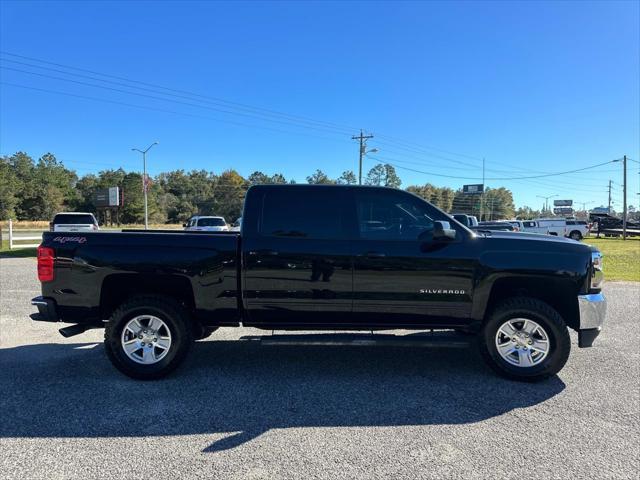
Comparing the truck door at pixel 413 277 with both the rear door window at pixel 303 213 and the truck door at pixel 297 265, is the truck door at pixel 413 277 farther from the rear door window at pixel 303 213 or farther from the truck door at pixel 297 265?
the rear door window at pixel 303 213

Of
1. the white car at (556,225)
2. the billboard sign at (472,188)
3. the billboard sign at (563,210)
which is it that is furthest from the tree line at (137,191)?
the white car at (556,225)

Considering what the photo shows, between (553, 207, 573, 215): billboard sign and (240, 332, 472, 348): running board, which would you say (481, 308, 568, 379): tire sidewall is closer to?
(240, 332, 472, 348): running board

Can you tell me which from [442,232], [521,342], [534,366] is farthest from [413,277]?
[534,366]

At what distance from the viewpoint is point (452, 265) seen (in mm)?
4359

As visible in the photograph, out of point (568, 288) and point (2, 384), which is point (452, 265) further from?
point (2, 384)

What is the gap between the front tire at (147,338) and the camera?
4.37 meters

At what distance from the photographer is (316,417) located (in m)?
3.58

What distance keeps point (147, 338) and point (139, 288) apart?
56 centimetres

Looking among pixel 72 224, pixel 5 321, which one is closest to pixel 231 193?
pixel 72 224

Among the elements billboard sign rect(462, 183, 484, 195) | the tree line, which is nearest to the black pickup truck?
the tree line

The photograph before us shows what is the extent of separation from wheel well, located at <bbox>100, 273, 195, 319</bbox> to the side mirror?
8.28ft

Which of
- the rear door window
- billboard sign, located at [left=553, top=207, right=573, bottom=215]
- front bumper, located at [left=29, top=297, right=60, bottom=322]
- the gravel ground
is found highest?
billboard sign, located at [left=553, top=207, right=573, bottom=215]

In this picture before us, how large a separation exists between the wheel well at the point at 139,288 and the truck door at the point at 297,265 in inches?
28.5

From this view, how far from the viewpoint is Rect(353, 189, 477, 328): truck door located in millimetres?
4359
